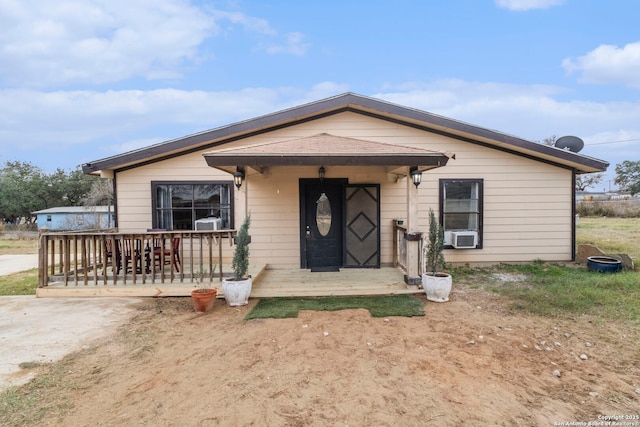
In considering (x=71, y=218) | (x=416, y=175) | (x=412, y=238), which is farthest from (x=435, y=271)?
(x=71, y=218)

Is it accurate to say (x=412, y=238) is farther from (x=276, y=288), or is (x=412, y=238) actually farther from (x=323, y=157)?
(x=276, y=288)

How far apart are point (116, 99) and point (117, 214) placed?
557 inches

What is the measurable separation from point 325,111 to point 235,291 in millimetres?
4096

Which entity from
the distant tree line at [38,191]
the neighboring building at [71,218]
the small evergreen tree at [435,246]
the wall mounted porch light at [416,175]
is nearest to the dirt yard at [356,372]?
the small evergreen tree at [435,246]

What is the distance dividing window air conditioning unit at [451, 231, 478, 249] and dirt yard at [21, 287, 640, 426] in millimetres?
2823

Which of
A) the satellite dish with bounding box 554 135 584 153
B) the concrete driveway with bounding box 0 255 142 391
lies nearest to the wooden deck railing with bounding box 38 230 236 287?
the concrete driveway with bounding box 0 255 142 391

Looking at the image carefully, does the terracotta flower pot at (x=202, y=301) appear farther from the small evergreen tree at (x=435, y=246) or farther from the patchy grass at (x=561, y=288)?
the patchy grass at (x=561, y=288)

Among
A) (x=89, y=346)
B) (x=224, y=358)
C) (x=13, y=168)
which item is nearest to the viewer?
(x=224, y=358)

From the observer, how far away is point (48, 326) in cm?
408

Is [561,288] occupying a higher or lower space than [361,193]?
lower

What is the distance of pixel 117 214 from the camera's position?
6824mm

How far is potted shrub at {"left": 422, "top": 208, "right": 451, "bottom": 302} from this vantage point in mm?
4914

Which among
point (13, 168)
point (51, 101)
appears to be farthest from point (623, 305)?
point (13, 168)

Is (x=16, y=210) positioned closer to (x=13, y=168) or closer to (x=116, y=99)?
(x=13, y=168)
